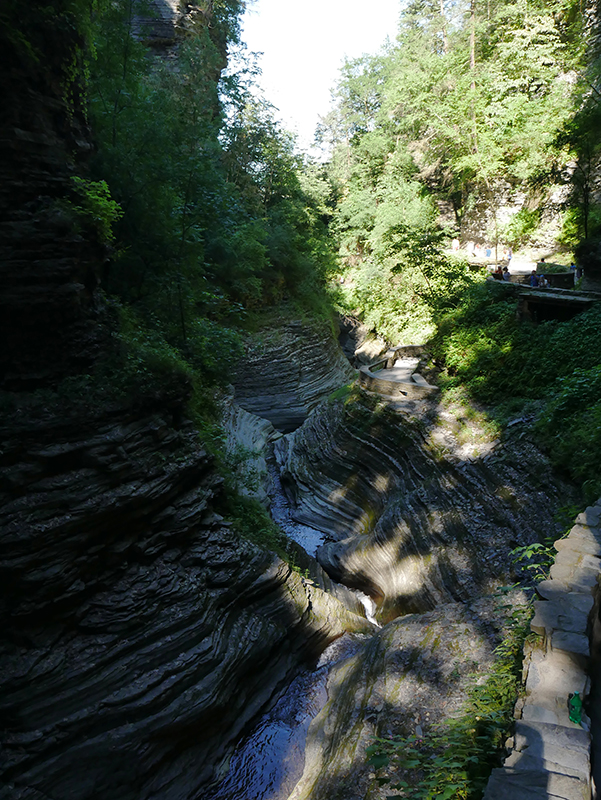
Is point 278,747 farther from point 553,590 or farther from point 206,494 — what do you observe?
point 553,590

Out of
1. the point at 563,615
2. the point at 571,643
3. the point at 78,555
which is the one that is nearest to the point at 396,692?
the point at 563,615

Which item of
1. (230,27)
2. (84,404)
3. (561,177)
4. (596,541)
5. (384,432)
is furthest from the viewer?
(230,27)

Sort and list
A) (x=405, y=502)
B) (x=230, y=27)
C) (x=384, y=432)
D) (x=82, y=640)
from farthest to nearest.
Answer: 1. (x=230, y=27)
2. (x=384, y=432)
3. (x=405, y=502)
4. (x=82, y=640)

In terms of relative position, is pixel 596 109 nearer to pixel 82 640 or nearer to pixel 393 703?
pixel 393 703

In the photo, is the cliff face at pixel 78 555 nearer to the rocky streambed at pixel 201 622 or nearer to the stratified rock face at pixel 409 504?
the rocky streambed at pixel 201 622

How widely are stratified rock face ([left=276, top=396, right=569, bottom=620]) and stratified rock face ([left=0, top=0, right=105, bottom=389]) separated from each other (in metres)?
8.05

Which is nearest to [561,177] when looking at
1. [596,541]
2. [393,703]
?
[596,541]

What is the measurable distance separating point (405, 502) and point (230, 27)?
2398 centimetres

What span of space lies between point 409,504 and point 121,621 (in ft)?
23.9

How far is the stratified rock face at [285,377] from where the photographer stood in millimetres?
20875

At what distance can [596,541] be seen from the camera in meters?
4.91

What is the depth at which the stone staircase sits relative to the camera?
262 centimetres

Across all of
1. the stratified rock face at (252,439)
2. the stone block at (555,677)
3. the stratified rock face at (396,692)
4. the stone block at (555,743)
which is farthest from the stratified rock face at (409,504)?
the stone block at (555,743)

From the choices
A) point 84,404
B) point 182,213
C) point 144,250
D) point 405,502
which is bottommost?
point 405,502
